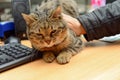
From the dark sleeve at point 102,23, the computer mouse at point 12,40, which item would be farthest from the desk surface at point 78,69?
the computer mouse at point 12,40

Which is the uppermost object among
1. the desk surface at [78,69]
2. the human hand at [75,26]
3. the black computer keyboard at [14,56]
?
the human hand at [75,26]

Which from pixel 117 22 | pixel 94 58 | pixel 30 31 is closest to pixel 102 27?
pixel 117 22

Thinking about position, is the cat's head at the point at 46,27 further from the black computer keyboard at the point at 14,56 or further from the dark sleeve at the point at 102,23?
the dark sleeve at the point at 102,23

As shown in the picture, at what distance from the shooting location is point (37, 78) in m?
0.70

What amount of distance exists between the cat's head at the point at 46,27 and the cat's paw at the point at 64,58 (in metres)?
0.06

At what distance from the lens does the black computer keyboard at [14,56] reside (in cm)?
78

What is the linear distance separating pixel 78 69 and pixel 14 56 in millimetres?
249

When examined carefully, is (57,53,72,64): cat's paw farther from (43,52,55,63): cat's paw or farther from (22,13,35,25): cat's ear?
(22,13,35,25): cat's ear

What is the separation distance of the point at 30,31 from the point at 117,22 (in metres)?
0.40

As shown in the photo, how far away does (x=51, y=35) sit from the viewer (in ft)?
2.74

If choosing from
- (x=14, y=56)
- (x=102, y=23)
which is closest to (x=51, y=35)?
(x=14, y=56)

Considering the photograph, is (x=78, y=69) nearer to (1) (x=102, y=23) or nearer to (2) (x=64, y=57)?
(2) (x=64, y=57)

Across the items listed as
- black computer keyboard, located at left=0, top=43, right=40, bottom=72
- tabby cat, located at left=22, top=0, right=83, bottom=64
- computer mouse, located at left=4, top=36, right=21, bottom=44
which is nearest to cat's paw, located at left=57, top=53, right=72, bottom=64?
tabby cat, located at left=22, top=0, right=83, bottom=64

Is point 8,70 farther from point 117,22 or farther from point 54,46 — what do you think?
point 117,22
